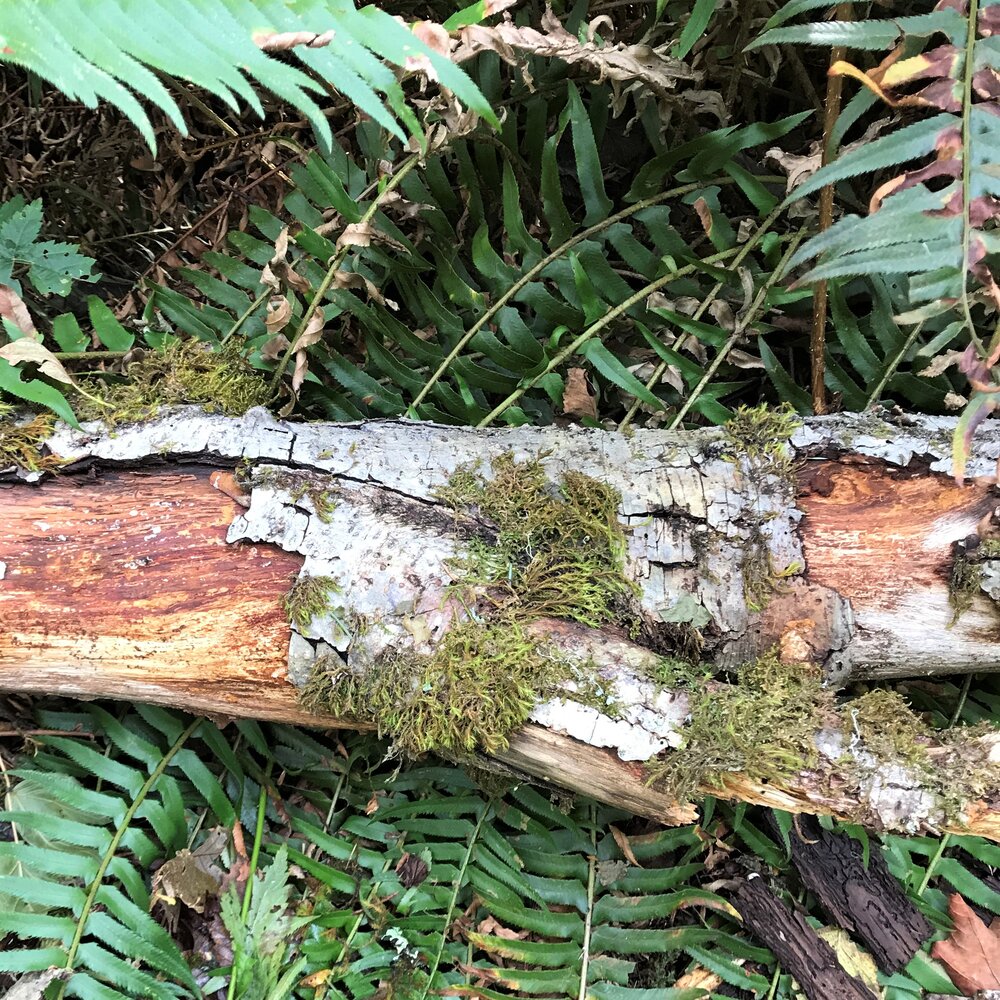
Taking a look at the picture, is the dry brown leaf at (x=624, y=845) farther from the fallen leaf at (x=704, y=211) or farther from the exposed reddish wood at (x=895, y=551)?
the fallen leaf at (x=704, y=211)

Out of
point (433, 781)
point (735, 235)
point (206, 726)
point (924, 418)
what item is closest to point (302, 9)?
point (735, 235)

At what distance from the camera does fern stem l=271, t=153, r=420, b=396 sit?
6.75 ft

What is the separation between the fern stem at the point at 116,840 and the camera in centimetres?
187

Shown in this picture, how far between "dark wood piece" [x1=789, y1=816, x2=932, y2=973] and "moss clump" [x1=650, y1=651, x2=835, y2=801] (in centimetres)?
87

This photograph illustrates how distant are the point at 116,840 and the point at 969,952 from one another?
7.92ft

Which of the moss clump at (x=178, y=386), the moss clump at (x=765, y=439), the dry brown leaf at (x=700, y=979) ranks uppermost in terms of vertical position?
the moss clump at (x=178, y=386)

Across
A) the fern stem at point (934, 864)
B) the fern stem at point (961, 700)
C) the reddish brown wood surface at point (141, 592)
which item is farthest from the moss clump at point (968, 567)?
the reddish brown wood surface at point (141, 592)

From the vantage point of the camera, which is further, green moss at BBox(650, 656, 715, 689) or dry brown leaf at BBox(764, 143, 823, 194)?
dry brown leaf at BBox(764, 143, 823, 194)

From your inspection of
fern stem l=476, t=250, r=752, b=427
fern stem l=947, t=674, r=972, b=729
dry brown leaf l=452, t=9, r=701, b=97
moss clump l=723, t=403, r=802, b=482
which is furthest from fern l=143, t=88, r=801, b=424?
fern stem l=947, t=674, r=972, b=729

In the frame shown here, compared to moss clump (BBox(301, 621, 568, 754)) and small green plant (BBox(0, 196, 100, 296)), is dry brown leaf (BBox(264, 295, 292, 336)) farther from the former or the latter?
moss clump (BBox(301, 621, 568, 754))

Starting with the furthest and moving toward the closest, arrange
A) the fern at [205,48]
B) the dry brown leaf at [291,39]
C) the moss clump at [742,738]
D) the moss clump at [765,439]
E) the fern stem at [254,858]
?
the fern stem at [254,858], the moss clump at [765,439], the moss clump at [742,738], the dry brown leaf at [291,39], the fern at [205,48]

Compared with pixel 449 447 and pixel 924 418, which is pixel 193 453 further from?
pixel 924 418

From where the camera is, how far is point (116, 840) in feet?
6.52

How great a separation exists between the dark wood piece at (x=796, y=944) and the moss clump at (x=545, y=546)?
1116 millimetres
